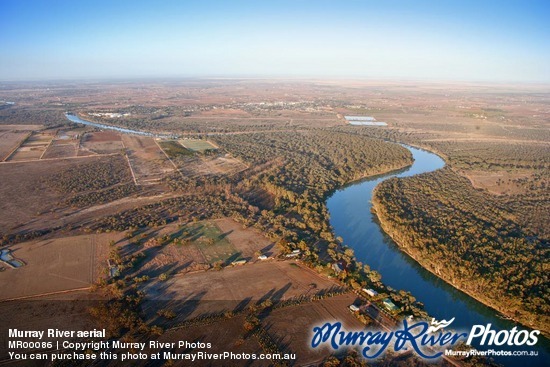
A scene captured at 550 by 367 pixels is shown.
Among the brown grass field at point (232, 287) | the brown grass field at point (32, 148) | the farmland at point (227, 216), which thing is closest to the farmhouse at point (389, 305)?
the farmland at point (227, 216)

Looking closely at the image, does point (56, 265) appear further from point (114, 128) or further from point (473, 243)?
point (114, 128)

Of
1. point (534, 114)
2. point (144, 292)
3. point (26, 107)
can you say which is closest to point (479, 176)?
point (144, 292)

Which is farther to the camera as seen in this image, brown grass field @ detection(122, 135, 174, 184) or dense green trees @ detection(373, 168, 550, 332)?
brown grass field @ detection(122, 135, 174, 184)

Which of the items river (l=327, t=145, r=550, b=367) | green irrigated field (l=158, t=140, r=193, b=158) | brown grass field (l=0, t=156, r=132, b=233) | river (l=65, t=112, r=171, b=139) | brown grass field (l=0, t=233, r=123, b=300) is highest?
river (l=65, t=112, r=171, b=139)

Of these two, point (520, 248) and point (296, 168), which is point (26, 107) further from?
point (520, 248)

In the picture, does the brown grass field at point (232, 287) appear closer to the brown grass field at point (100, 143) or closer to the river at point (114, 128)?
the brown grass field at point (100, 143)

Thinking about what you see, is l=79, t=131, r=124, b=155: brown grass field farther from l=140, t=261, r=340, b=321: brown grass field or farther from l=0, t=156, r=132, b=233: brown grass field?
l=140, t=261, r=340, b=321: brown grass field

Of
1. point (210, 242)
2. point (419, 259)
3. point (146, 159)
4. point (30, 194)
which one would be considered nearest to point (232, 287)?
point (210, 242)

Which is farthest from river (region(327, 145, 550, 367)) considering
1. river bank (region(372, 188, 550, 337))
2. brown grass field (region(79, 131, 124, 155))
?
brown grass field (region(79, 131, 124, 155))
